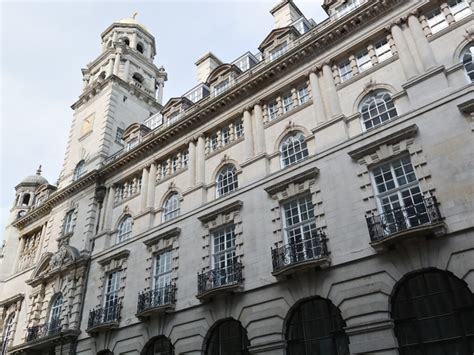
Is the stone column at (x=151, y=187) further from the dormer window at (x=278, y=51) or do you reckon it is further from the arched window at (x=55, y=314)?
the dormer window at (x=278, y=51)

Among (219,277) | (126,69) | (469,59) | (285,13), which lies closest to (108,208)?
(219,277)

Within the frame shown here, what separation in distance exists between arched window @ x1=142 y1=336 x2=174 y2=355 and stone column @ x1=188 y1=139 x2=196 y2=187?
304 inches

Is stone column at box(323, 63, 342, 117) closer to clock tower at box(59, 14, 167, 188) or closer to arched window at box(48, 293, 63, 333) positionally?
clock tower at box(59, 14, 167, 188)

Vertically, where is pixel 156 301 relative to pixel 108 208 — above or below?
below

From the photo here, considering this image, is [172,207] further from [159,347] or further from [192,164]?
[159,347]

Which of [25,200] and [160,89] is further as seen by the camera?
[25,200]

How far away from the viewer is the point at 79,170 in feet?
108

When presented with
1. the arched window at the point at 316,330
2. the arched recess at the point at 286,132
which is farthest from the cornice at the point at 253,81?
the arched window at the point at 316,330

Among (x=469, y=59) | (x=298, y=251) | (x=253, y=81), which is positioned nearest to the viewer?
(x=469, y=59)

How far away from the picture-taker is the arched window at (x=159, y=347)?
19.6 m

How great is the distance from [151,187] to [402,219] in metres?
15.4

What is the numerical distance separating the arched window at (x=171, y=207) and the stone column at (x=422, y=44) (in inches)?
547

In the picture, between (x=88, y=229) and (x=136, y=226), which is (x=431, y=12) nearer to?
(x=136, y=226)

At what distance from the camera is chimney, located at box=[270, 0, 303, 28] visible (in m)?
26.2
